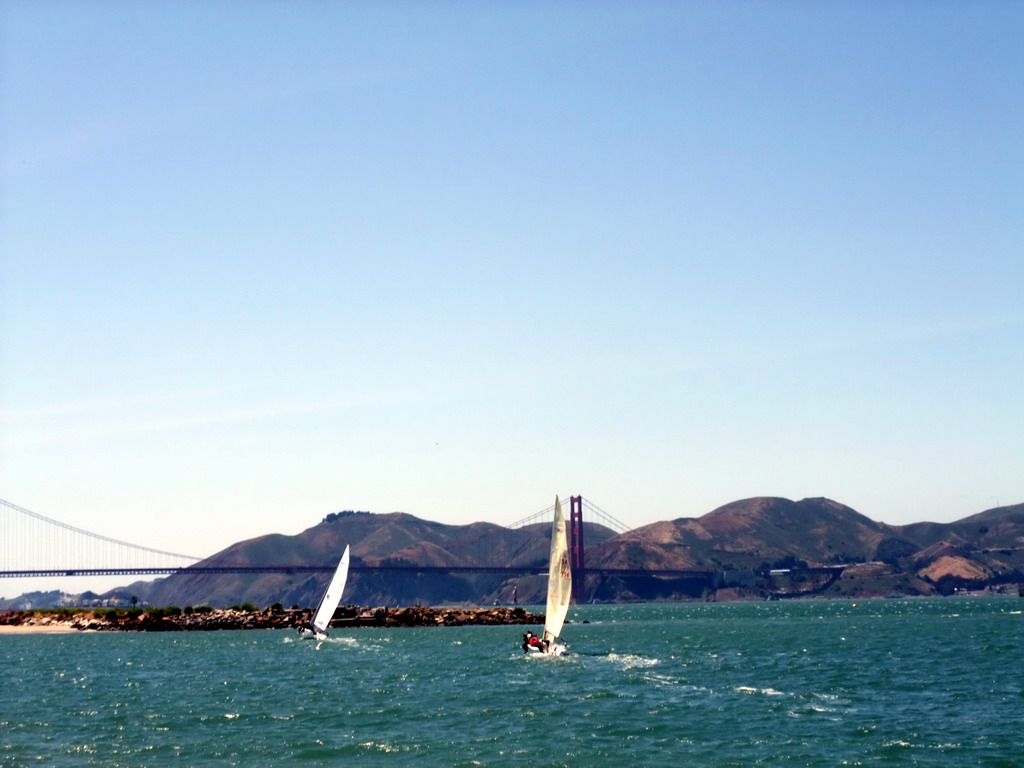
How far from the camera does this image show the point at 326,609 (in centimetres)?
8744

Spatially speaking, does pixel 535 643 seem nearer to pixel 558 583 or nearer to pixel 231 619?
pixel 558 583

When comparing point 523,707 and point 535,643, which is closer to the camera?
point 523,707

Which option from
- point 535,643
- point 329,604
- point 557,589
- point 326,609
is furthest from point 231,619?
point 557,589

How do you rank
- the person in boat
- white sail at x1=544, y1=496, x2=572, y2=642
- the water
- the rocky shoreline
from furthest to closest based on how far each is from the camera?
1. the rocky shoreline
2. the person in boat
3. white sail at x1=544, y1=496, x2=572, y2=642
4. the water

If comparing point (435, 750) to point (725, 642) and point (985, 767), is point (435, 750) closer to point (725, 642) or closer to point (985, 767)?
point (985, 767)

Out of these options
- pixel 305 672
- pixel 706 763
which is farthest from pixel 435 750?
pixel 305 672

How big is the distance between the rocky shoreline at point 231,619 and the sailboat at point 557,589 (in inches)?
1730

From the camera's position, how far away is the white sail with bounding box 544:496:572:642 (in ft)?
202

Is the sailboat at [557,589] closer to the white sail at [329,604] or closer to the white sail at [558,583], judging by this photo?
the white sail at [558,583]

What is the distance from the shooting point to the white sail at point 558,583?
6162 centimetres

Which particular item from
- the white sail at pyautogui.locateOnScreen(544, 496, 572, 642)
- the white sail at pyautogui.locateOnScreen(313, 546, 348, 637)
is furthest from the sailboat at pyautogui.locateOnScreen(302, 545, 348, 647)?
the white sail at pyautogui.locateOnScreen(544, 496, 572, 642)

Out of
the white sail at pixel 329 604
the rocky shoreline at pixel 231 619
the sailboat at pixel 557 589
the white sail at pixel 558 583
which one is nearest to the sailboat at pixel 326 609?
the white sail at pixel 329 604

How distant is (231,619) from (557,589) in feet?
174

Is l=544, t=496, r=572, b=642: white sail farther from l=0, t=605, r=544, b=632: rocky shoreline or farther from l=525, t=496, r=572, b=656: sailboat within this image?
l=0, t=605, r=544, b=632: rocky shoreline
